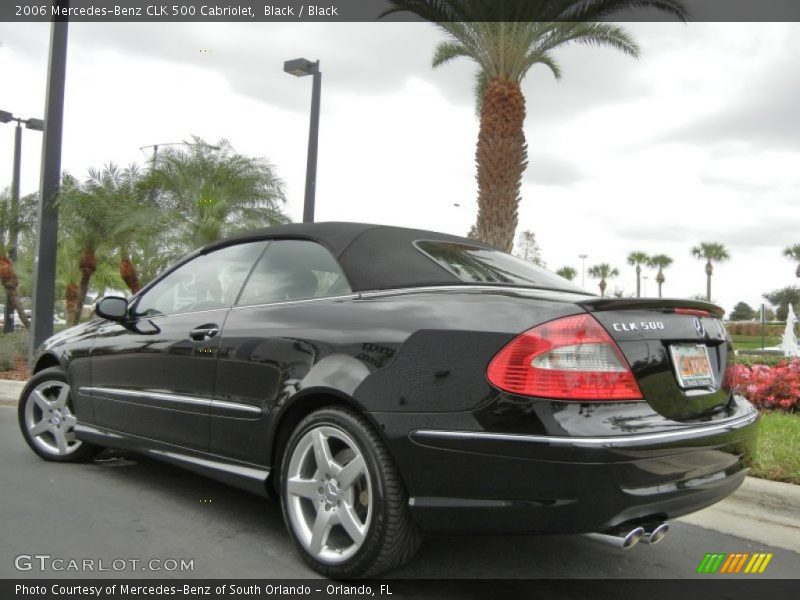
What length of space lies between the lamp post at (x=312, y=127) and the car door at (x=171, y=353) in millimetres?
5833

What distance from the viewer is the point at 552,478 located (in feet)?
7.95

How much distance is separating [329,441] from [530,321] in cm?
102

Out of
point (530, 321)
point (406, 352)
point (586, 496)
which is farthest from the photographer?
point (406, 352)

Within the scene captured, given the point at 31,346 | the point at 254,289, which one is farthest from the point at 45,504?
the point at 31,346

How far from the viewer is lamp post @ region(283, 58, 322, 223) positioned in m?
10.1

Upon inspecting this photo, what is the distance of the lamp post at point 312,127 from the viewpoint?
10141 millimetres

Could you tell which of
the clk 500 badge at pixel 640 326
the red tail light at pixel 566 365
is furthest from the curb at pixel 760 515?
the red tail light at pixel 566 365

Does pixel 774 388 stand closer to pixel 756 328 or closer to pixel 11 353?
pixel 11 353

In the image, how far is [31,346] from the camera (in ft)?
32.1

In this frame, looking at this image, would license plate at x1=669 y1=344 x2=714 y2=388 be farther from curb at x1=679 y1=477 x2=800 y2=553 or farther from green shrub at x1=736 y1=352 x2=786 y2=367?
green shrub at x1=736 y1=352 x2=786 y2=367

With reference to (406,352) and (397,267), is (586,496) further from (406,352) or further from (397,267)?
(397,267)

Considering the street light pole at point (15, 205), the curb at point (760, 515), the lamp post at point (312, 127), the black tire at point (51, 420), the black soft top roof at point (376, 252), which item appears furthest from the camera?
the street light pole at point (15, 205)

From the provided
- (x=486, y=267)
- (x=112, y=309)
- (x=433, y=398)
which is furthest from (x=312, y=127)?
(x=433, y=398)
